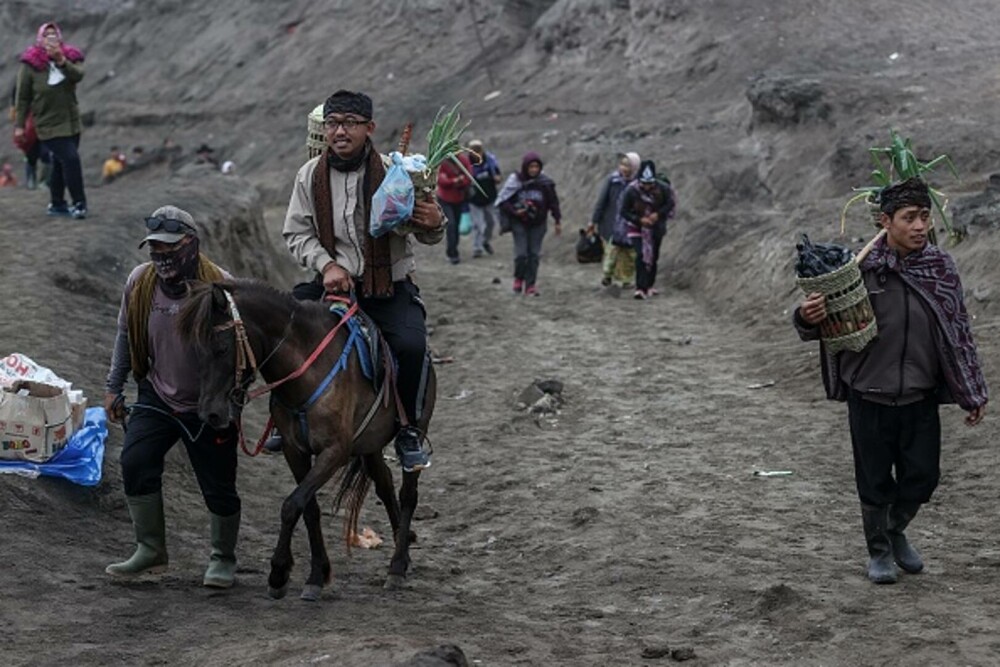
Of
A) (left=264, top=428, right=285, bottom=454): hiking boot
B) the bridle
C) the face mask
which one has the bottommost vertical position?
(left=264, top=428, right=285, bottom=454): hiking boot

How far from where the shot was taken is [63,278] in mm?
13859

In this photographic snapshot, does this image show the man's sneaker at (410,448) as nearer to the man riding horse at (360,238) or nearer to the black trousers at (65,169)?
the man riding horse at (360,238)

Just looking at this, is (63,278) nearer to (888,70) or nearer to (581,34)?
(888,70)

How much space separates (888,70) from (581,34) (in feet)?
38.0

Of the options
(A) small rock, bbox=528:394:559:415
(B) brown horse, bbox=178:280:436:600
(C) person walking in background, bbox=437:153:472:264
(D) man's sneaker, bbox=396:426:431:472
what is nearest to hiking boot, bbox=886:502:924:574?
(D) man's sneaker, bbox=396:426:431:472

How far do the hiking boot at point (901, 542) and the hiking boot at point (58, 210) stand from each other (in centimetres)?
1143

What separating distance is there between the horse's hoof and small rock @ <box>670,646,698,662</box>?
1.92 metres

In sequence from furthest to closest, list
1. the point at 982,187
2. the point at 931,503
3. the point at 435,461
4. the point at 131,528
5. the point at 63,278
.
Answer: the point at 982,187
the point at 63,278
the point at 435,461
the point at 931,503
the point at 131,528

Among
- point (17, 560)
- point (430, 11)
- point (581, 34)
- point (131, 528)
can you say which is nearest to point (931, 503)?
point (131, 528)

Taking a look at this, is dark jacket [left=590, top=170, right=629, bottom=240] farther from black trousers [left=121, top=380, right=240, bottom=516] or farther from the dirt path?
black trousers [left=121, top=380, right=240, bottom=516]

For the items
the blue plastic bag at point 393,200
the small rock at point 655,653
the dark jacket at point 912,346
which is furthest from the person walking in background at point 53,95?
the small rock at point 655,653

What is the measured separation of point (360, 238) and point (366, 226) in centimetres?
8

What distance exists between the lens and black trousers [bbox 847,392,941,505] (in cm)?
741

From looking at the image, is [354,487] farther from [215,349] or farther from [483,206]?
[483,206]
